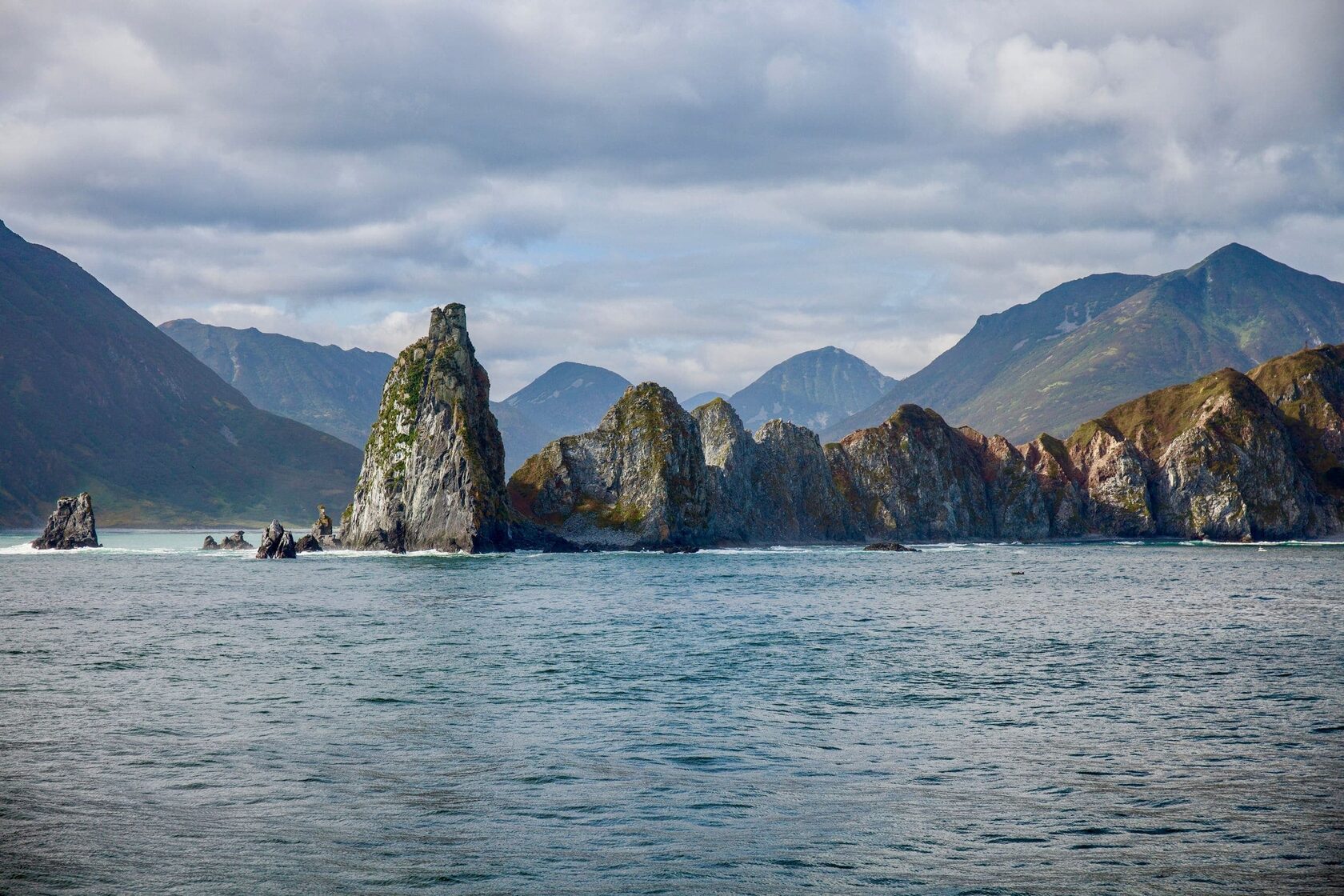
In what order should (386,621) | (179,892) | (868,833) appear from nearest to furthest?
(179,892) → (868,833) → (386,621)

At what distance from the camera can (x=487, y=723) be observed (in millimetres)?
45812

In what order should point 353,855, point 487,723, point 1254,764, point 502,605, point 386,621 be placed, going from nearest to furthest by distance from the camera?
1. point 353,855
2. point 1254,764
3. point 487,723
4. point 386,621
5. point 502,605

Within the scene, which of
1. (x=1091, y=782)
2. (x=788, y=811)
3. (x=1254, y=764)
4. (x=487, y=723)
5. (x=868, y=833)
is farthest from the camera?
(x=487, y=723)

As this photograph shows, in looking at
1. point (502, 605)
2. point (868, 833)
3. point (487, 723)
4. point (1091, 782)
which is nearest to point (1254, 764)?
point (1091, 782)

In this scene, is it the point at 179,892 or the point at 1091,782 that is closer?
the point at 179,892

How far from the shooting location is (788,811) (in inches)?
1248

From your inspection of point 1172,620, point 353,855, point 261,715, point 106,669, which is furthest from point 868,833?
point 1172,620

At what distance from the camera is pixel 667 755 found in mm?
39656

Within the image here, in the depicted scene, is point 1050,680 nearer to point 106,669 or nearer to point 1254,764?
point 1254,764

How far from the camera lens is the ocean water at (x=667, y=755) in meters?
26.6

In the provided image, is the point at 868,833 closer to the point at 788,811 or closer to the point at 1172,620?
the point at 788,811

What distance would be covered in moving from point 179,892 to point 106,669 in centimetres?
4106

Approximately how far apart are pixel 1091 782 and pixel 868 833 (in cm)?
1015

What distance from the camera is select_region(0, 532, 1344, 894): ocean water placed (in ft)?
87.4
